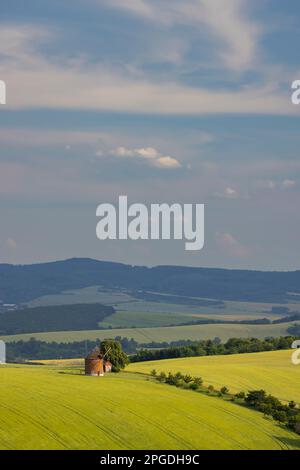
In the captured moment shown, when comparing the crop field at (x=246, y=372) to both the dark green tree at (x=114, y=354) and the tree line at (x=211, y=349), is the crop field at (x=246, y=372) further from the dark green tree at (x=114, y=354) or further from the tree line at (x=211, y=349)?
the tree line at (x=211, y=349)

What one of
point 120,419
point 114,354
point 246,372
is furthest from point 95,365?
point 120,419

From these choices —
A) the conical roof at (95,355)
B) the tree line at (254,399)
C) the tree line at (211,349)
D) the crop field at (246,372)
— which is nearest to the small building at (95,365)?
the conical roof at (95,355)

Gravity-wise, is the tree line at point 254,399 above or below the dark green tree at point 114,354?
below

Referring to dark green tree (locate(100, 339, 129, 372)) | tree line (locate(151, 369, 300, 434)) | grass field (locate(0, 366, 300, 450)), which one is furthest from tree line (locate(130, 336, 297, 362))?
grass field (locate(0, 366, 300, 450))

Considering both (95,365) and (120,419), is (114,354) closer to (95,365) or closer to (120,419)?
(95,365)

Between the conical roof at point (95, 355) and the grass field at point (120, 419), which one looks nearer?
the grass field at point (120, 419)

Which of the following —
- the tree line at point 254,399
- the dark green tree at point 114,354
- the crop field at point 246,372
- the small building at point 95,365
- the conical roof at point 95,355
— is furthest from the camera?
the dark green tree at point 114,354

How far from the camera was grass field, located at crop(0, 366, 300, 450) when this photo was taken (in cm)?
8231

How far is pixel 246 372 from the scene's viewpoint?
429ft

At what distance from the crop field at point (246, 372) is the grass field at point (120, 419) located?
11975 mm

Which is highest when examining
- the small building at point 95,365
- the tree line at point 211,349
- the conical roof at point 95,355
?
the conical roof at point 95,355

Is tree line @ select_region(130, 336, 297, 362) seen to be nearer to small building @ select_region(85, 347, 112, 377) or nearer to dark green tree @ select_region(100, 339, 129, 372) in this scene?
dark green tree @ select_region(100, 339, 129, 372)

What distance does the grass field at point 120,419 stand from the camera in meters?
82.3
